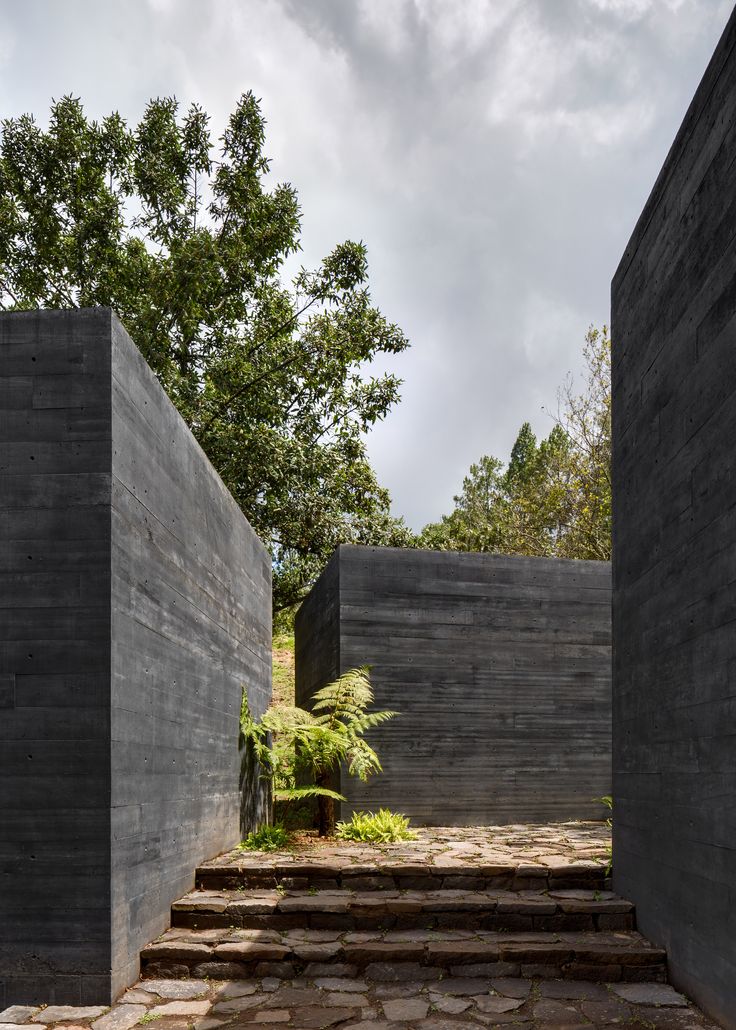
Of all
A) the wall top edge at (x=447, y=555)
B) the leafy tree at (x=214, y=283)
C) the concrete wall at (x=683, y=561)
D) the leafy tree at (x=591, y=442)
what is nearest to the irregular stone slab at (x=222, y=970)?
the concrete wall at (x=683, y=561)

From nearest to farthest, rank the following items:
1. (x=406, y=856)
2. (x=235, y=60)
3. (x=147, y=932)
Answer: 1. (x=147, y=932)
2. (x=406, y=856)
3. (x=235, y=60)

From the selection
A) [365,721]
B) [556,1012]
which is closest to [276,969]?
[556,1012]

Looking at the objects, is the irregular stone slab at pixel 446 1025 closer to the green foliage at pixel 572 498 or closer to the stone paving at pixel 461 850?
the stone paving at pixel 461 850

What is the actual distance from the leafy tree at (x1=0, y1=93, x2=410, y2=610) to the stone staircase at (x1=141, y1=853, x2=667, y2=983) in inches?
306

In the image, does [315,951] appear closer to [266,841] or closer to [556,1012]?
[556,1012]

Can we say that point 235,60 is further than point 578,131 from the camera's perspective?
Yes

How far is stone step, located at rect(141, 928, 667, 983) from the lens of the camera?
4242 millimetres

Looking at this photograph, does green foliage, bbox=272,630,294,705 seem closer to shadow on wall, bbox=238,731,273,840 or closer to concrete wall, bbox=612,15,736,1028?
shadow on wall, bbox=238,731,273,840

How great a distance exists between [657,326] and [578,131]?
4.60m

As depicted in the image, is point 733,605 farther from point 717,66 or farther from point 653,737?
point 717,66

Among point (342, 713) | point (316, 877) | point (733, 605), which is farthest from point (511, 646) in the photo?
point (733, 605)

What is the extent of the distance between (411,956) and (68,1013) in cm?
180

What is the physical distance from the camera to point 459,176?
34.4 ft

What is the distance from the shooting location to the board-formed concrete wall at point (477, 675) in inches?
315
